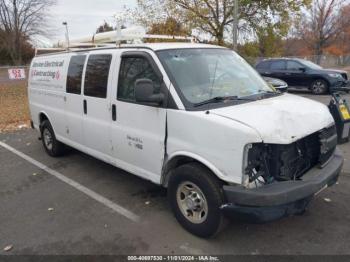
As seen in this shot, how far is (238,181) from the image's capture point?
3.09 meters

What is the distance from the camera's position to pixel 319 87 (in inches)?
583

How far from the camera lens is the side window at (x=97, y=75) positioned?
181 inches

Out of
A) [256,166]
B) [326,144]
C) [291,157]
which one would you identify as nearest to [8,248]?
[256,166]

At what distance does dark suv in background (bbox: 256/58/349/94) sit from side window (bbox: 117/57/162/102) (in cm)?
1204

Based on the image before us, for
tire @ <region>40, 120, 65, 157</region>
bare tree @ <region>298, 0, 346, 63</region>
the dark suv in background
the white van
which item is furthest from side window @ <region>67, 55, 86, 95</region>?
bare tree @ <region>298, 0, 346, 63</region>

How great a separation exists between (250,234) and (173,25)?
15.7 meters

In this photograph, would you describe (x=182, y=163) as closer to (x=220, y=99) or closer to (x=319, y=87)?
(x=220, y=99)

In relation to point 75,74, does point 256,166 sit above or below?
below

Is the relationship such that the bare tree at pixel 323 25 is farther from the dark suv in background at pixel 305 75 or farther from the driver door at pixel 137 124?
the driver door at pixel 137 124

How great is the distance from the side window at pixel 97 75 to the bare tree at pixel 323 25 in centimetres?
3951

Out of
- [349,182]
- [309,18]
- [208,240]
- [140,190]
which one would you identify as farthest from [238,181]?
[309,18]

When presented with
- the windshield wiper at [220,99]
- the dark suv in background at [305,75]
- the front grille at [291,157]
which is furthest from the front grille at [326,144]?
the dark suv in background at [305,75]

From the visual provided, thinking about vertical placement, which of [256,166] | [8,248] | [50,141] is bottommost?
[8,248]

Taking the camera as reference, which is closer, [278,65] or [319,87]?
[319,87]
